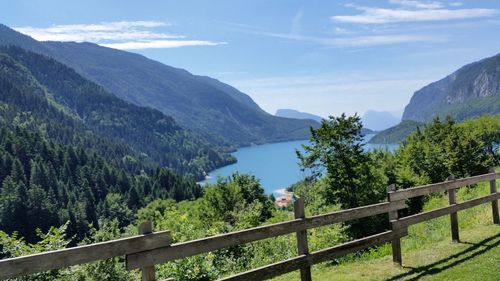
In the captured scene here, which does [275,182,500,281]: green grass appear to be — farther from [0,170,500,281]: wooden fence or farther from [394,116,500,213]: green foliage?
[394,116,500,213]: green foliage

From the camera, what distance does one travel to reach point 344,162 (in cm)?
2558

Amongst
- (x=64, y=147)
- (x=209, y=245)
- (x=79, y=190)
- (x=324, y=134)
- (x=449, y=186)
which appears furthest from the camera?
(x=64, y=147)

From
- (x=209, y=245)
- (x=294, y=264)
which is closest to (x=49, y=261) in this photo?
(x=209, y=245)

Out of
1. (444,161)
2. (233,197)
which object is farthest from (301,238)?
(233,197)

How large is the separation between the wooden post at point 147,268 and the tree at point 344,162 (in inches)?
812

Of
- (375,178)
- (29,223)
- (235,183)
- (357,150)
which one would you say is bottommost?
(29,223)

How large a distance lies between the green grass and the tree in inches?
498

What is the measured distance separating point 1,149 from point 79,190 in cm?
3734

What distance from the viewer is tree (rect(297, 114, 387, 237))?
83.8 ft

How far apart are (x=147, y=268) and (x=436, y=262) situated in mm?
6456

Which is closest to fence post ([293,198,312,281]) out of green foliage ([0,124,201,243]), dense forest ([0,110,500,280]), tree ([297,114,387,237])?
dense forest ([0,110,500,280])

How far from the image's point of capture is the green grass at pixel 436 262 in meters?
8.58

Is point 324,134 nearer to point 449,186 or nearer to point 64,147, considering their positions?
point 449,186

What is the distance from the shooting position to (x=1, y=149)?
173625mm
